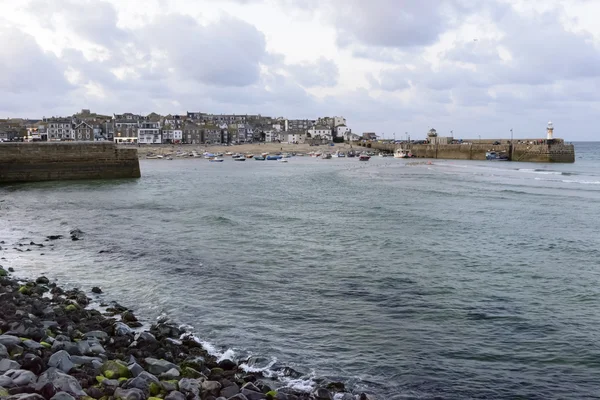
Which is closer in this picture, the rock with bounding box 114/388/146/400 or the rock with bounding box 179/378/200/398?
the rock with bounding box 114/388/146/400

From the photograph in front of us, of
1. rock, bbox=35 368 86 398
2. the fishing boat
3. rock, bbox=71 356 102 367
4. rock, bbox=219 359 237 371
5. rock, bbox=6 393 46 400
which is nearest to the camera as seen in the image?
rock, bbox=6 393 46 400

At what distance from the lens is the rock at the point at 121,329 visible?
1064cm

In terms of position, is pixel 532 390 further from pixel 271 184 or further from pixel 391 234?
pixel 271 184

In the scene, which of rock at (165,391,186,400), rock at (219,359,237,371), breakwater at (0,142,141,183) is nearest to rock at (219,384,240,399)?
rock at (165,391,186,400)

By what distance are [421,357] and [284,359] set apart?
2.61 meters

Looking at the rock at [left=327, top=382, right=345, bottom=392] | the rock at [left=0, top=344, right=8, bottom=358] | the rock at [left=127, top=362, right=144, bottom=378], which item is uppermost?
the rock at [left=0, top=344, right=8, bottom=358]

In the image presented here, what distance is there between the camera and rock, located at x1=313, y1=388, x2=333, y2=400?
847 centimetres

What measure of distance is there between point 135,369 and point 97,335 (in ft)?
7.43

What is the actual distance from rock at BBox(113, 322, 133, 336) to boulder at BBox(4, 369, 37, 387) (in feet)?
10.3

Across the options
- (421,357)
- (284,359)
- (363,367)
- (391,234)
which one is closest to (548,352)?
(421,357)

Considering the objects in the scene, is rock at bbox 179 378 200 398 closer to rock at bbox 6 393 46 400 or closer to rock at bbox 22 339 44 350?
rock at bbox 6 393 46 400

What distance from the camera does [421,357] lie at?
408 inches

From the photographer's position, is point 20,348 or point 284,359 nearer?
point 20,348

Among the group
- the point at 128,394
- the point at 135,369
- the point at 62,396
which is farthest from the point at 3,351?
the point at 128,394
